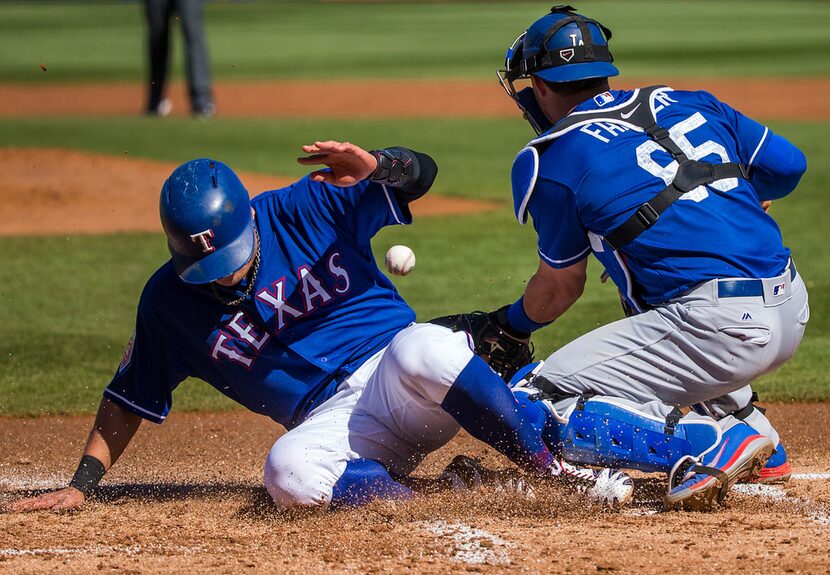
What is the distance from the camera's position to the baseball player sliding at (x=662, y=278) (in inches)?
147

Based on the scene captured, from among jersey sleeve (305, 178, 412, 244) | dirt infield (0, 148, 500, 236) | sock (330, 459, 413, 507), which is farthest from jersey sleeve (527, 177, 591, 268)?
dirt infield (0, 148, 500, 236)

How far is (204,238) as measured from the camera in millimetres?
3771

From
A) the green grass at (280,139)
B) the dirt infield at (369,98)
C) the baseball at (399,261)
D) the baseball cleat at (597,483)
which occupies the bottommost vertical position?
the dirt infield at (369,98)

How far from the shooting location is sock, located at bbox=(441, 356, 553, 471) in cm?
365

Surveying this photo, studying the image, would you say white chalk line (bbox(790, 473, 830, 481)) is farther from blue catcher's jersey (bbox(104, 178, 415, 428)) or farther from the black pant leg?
the black pant leg

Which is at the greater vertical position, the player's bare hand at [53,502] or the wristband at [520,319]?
the wristband at [520,319]

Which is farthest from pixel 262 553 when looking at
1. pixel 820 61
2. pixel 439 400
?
pixel 820 61

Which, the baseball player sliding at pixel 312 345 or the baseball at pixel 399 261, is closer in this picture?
the baseball player sliding at pixel 312 345

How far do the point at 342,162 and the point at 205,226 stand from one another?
51cm

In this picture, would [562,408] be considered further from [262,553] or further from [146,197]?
[146,197]

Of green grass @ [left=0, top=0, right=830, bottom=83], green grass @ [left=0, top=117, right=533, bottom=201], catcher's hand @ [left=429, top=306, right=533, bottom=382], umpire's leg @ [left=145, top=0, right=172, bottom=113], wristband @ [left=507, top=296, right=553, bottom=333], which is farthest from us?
green grass @ [left=0, top=0, right=830, bottom=83]

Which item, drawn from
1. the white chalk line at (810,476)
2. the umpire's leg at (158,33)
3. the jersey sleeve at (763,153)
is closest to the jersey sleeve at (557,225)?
the jersey sleeve at (763,153)

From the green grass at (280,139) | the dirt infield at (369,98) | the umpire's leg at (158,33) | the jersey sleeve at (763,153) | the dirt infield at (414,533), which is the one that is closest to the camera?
the dirt infield at (414,533)

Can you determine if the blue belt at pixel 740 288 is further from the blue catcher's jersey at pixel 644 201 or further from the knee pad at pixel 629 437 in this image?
the knee pad at pixel 629 437
